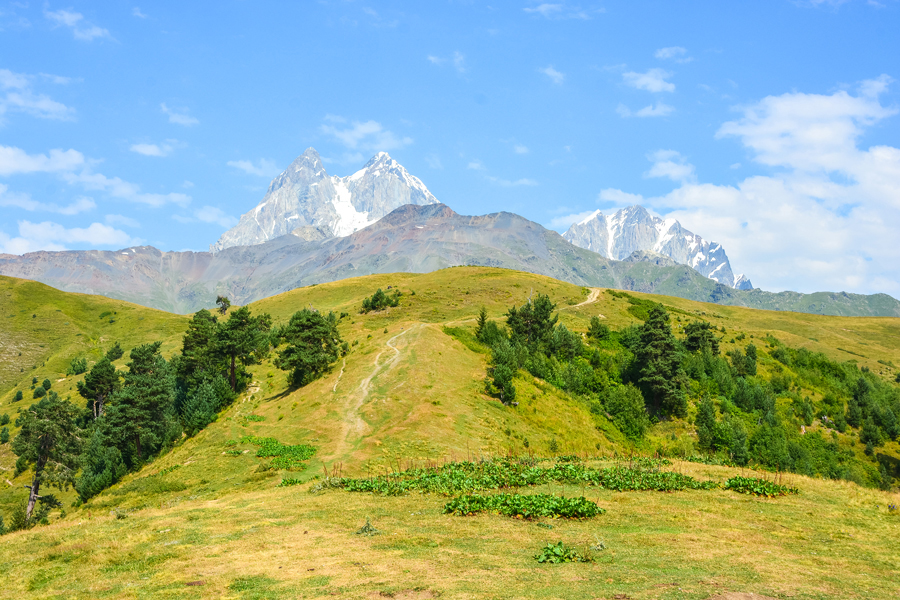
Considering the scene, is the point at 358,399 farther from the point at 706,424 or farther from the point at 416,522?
the point at 706,424

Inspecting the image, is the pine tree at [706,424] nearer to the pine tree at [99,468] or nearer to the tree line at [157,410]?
the tree line at [157,410]

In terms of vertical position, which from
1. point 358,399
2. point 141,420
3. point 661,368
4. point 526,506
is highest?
point 661,368

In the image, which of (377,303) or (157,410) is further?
(377,303)

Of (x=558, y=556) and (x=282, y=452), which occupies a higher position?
(x=558, y=556)

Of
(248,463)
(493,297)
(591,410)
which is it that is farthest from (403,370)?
(493,297)

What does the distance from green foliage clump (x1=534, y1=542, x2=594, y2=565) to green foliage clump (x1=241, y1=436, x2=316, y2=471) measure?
2536cm

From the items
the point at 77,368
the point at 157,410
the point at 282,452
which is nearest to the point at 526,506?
the point at 282,452

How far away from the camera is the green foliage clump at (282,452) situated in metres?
37.9

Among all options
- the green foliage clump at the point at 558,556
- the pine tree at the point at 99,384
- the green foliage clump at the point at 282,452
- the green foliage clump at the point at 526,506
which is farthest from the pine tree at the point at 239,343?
the green foliage clump at the point at 558,556

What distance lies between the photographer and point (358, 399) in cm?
5009

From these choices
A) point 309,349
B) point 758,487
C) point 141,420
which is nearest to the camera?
point 758,487

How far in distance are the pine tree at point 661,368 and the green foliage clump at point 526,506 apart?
156 ft

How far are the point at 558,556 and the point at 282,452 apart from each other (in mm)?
31029

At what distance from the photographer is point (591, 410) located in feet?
199
